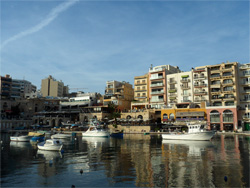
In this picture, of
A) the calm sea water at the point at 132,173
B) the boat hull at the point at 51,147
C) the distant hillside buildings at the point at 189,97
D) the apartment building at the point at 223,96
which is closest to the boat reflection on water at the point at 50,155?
the boat hull at the point at 51,147

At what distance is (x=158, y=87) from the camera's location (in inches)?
3533

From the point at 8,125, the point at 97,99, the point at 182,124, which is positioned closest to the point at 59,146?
the point at 182,124

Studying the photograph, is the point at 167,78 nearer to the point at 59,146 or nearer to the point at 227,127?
the point at 227,127

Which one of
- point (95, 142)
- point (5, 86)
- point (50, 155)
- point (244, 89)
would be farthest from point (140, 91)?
point (5, 86)

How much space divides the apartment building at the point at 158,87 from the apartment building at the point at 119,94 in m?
15.6

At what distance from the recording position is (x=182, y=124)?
73.6m

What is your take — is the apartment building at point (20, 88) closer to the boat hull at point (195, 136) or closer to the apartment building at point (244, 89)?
the boat hull at point (195, 136)

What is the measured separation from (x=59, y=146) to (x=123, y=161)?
1468 centimetres

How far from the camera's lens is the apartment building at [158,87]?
8806 centimetres

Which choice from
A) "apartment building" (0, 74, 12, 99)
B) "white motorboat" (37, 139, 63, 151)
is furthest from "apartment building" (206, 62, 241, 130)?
"apartment building" (0, 74, 12, 99)

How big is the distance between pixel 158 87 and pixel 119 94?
2187 centimetres

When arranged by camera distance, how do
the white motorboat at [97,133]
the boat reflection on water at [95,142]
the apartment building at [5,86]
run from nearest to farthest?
the boat reflection on water at [95,142] → the white motorboat at [97,133] → the apartment building at [5,86]

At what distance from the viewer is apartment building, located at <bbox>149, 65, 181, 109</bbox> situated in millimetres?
88056

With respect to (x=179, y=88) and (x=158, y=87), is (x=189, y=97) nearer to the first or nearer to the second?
(x=179, y=88)
